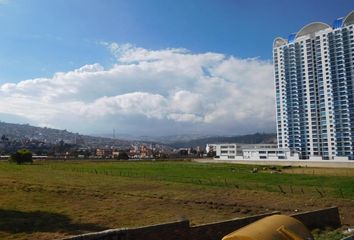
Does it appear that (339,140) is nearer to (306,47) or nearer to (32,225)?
(306,47)

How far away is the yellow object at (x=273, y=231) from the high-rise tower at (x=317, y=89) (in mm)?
104945

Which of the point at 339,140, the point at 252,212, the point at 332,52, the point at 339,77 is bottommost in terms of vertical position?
the point at 252,212

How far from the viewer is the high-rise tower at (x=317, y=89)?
11112 cm

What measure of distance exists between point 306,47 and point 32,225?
12282cm

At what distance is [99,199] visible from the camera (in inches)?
1046

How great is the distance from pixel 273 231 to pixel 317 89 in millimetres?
120754

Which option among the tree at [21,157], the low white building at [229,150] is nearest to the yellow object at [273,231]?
the tree at [21,157]

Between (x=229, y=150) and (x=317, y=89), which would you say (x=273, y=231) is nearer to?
(x=317, y=89)

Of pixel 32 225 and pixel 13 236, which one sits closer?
pixel 13 236

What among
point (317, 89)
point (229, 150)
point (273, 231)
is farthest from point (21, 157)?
point (229, 150)

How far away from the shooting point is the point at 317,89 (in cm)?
12169

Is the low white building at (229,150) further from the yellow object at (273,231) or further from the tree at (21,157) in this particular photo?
the yellow object at (273,231)

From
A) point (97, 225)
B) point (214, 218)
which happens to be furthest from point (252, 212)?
point (97, 225)

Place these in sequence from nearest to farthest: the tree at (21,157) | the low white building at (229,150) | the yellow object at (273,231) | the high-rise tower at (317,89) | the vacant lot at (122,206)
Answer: the yellow object at (273,231) < the vacant lot at (122,206) < the tree at (21,157) < the high-rise tower at (317,89) < the low white building at (229,150)
